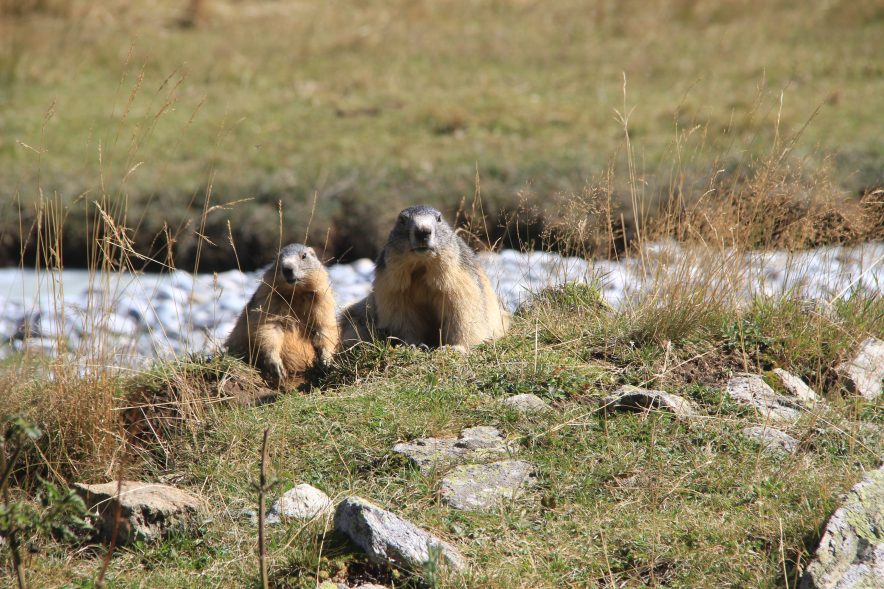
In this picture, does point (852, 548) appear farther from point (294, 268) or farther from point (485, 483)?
point (294, 268)

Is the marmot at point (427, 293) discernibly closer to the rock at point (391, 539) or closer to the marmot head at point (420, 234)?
the marmot head at point (420, 234)

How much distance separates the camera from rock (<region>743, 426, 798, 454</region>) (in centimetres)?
477

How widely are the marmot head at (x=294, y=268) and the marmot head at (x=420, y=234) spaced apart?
21.6 inches

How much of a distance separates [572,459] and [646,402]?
0.60 meters

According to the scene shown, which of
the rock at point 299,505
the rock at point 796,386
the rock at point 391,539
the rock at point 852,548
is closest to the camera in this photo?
the rock at point 852,548

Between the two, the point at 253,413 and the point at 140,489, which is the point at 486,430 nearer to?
the point at 253,413

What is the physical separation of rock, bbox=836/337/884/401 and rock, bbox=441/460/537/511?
6.49ft

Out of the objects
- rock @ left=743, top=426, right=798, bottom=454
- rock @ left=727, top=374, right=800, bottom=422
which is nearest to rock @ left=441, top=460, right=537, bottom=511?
rock @ left=743, top=426, right=798, bottom=454

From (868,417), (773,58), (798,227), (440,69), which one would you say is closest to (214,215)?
(440,69)

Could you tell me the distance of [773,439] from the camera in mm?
4852

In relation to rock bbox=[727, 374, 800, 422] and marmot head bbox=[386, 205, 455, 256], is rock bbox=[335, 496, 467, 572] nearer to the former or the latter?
rock bbox=[727, 374, 800, 422]

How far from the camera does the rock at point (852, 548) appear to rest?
12.3ft

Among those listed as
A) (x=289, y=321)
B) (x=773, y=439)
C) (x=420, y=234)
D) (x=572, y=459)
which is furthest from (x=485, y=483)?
(x=289, y=321)

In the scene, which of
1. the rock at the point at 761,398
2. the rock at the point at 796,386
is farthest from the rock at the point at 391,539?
the rock at the point at 796,386
